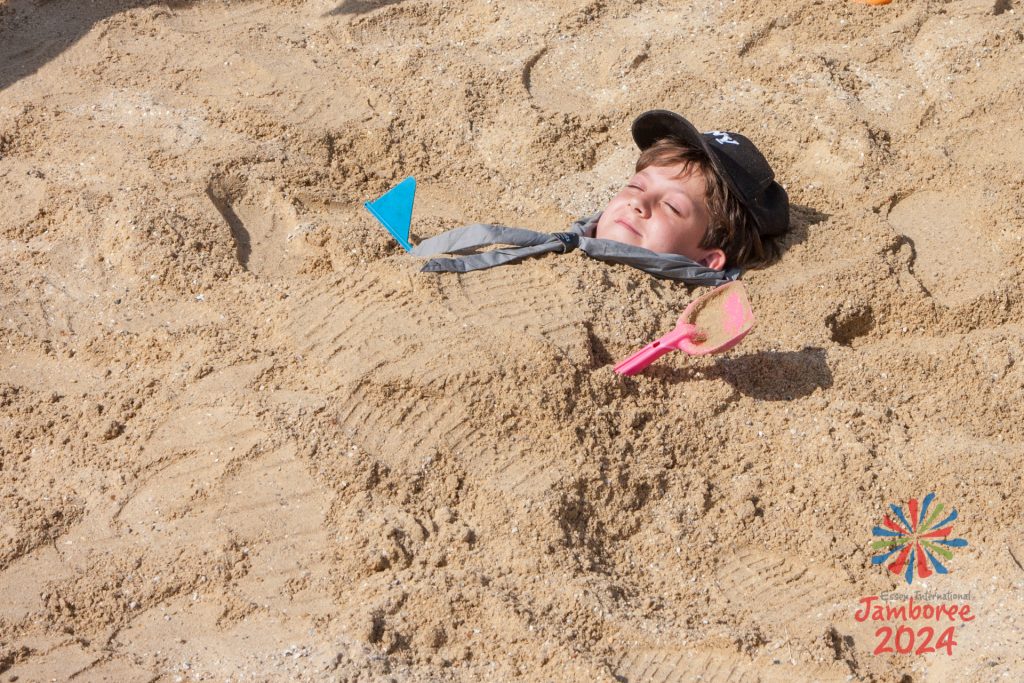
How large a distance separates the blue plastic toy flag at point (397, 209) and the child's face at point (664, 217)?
53 centimetres

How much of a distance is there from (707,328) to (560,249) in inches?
18.2

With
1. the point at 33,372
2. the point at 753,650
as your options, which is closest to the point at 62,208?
the point at 33,372

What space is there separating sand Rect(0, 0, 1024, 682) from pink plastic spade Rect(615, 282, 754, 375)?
52 millimetres

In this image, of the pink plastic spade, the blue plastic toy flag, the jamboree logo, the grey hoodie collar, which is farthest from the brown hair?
the jamboree logo

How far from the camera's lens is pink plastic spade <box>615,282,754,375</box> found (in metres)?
2.53

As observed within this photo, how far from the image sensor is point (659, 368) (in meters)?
2.59

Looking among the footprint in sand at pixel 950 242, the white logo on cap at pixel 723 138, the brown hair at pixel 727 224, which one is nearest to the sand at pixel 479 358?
the footprint in sand at pixel 950 242

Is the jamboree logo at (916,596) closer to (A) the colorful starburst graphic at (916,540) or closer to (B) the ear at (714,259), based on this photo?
(A) the colorful starburst graphic at (916,540)

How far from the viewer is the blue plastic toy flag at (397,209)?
2.95 meters

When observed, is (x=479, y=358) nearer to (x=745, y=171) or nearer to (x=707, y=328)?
(x=707, y=328)

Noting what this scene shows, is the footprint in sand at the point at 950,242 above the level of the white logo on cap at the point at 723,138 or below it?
below

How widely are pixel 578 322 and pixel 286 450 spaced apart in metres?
0.75

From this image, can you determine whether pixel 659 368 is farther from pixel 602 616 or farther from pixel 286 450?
pixel 286 450

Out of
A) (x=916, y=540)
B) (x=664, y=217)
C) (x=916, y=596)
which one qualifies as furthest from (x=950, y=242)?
(x=916, y=596)
